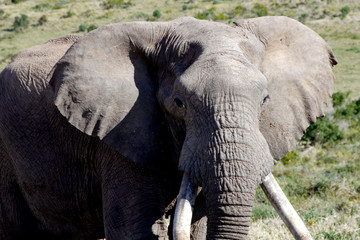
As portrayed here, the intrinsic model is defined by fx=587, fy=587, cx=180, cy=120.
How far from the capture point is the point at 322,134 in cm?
1145

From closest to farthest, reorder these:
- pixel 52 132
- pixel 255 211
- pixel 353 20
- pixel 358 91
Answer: pixel 52 132
pixel 255 211
pixel 358 91
pixel 353 20

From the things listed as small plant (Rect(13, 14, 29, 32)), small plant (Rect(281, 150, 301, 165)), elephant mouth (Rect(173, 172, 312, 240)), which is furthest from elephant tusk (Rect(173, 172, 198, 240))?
small plant (Rect(13, 14, 29, 32))

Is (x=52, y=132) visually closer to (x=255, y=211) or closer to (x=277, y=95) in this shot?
(x=277, y=95)

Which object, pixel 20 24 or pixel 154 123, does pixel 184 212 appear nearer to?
pixel 154 123

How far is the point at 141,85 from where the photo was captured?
345 centimetres

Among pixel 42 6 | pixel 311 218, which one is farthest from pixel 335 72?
pixel 42 6

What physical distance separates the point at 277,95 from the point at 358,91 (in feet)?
48.5

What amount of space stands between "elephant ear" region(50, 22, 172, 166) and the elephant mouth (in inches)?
19.3

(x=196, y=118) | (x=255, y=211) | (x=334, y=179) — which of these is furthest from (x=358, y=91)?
(x=196, y=118)

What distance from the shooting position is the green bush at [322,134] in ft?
37.7

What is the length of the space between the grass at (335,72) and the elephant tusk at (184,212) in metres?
2.48

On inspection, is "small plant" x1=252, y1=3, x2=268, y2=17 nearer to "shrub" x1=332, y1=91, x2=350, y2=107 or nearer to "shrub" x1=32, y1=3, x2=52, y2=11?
"shrub" x1=32, y1=3, x2=52, y2=11

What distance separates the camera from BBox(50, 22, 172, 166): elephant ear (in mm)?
3424

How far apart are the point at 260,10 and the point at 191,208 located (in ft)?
97.8
